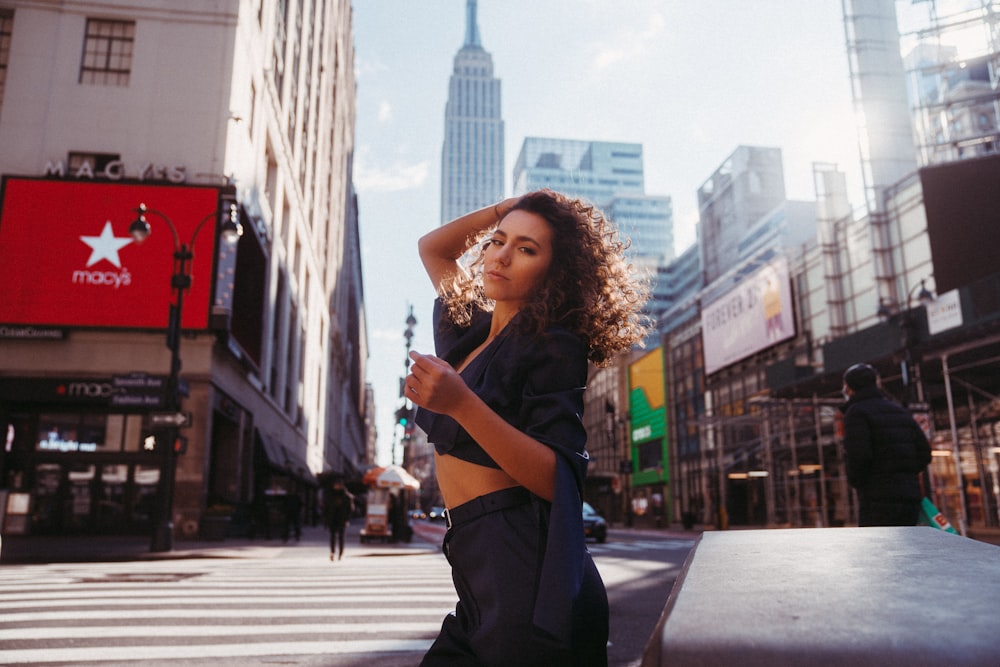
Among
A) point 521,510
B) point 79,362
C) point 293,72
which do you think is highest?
point 293,72

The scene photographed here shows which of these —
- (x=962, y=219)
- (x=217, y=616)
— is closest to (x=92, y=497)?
(x=217, y=616)

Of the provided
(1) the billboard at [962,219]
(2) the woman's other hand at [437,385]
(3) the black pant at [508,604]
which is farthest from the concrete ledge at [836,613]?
(1) the billboard at [962,219]

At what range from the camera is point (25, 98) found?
23.4 metres

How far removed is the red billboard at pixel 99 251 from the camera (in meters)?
22.1

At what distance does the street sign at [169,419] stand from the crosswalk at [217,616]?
4709 mm

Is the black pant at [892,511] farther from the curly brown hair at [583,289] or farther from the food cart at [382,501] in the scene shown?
the food cart at [382,501]

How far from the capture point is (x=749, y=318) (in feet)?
153

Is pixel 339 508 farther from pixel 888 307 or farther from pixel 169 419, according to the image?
pixel 888 307

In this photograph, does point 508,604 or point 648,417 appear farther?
point 648,417

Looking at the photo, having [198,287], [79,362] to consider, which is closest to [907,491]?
[198,287]

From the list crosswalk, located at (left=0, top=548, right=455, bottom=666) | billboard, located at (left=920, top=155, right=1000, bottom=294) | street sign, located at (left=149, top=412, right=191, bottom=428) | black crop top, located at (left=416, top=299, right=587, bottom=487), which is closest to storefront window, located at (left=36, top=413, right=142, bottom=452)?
street sign, located at (left=149, top=412, right=191, bottom=428)

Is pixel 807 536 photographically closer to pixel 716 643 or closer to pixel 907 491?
pixel 716 643

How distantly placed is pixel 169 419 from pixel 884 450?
14.1m

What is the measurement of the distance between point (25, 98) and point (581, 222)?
26.3 m
